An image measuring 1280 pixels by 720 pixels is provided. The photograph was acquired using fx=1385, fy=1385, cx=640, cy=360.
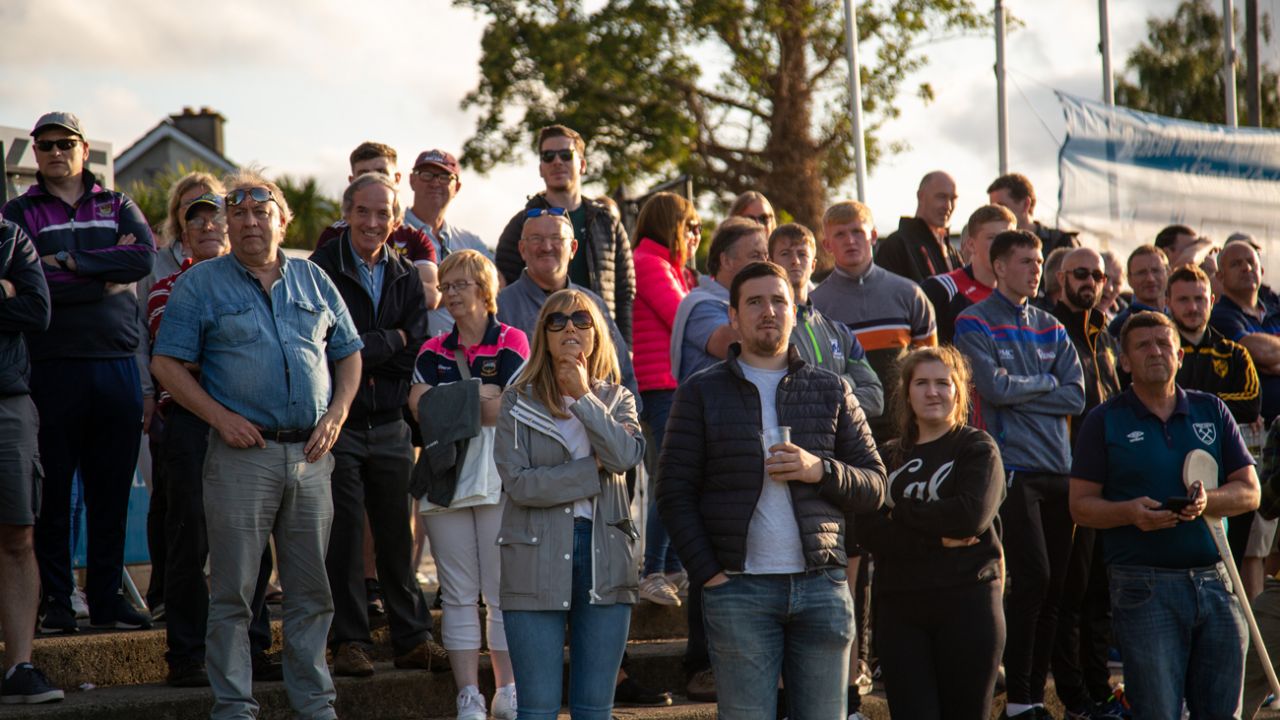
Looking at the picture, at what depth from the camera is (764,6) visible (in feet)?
71.8

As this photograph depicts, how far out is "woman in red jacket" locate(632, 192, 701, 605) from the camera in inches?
268

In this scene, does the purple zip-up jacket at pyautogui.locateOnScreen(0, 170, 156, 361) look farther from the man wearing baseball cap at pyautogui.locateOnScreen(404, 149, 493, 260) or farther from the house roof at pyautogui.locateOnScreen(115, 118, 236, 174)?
the house roof at pyautogui.locateOnScreen(115, 118, 236, 174)

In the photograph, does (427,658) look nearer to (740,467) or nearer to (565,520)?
(565,520)

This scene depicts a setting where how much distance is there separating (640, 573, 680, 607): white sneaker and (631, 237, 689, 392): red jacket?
95cm

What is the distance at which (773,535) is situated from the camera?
4.58 m

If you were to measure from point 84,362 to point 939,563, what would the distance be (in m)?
3.64

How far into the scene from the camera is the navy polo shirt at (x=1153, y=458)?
5527mm

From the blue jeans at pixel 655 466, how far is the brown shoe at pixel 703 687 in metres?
0.83

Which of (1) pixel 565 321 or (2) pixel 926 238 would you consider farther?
(2) pixel 926 238

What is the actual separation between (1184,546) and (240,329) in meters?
3.74

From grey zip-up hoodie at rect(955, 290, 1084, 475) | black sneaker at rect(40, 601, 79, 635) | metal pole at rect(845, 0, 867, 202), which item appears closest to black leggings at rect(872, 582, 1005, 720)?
grey zip-up hoodie at rect(955, 290, 1084, 475)

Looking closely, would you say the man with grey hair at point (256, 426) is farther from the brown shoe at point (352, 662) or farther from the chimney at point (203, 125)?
the chimney at point (203, 125)

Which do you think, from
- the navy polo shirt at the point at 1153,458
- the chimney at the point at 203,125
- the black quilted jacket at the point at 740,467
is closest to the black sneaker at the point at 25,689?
the black quilted jacket at the point at 740,467

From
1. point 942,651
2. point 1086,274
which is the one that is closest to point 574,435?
point 942,651
